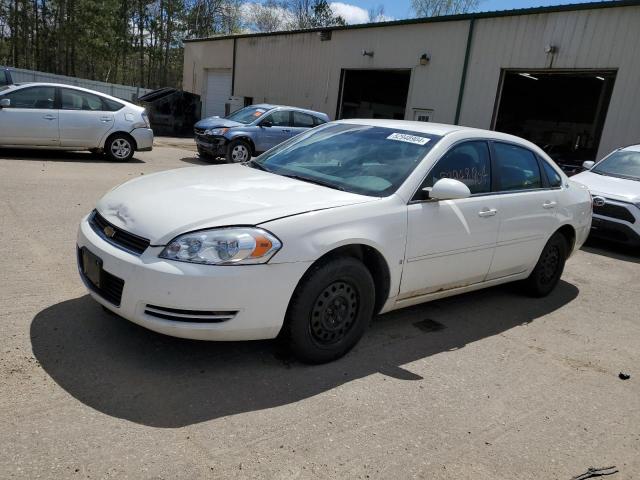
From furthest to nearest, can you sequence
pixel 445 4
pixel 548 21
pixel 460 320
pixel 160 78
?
pixel 160 78 → pixel 445 4 → pixel 548 21 → pixel 460 320

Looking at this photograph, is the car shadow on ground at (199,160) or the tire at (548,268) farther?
the car shadow on ground at (199,160)

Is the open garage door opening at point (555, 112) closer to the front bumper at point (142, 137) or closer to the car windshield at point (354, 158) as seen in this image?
the front bumper at point (142, 137)

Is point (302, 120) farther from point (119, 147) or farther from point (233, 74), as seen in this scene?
point (233, 74)

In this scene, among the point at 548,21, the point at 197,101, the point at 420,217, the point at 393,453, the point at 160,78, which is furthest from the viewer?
the point at 160,78

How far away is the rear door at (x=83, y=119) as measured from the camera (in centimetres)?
1059

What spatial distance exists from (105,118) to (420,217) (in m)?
9.26

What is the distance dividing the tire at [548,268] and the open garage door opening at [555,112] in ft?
51.9

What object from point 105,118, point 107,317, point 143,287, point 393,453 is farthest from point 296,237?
point 105,118

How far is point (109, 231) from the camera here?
3.33 m

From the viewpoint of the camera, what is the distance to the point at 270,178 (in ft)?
13.1

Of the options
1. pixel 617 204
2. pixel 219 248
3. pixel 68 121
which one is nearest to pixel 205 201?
pixel 219 248

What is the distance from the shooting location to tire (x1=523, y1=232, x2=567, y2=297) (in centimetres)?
523

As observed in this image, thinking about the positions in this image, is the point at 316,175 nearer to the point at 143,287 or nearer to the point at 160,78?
the point at 143,287

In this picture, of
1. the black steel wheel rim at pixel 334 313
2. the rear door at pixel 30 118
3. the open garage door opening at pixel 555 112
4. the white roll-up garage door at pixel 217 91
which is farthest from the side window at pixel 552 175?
the white roll-up garage door at pixel 217 91
